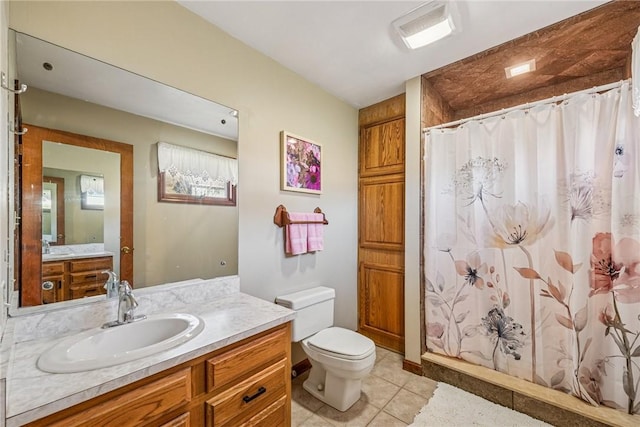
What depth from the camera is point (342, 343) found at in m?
1.81

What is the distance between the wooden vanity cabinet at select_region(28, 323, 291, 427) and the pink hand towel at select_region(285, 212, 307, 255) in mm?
748

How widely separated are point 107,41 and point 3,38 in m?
0.37

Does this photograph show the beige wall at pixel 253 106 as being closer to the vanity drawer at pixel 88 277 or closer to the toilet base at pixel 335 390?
the vanity drawer at pixel 88 277

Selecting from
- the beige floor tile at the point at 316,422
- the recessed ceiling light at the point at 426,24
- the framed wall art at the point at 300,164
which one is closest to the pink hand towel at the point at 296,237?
the framed wall art at the point at 300,164

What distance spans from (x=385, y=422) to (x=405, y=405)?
22 cm

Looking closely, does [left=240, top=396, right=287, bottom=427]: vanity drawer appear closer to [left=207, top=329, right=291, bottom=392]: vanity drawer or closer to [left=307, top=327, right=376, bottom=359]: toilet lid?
[left=207, top=329, right=291, bottom=392]: vanity drawer

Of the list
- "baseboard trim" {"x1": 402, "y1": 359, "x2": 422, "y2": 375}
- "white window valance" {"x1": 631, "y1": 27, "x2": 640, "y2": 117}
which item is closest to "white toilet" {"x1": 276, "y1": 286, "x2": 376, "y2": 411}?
"baseboard trim" {"x1": 402, "y1": 359, "x2": 422, "y2": 375}

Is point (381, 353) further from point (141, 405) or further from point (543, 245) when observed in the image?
point (141, 405)

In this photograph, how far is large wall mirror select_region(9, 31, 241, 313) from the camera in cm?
112

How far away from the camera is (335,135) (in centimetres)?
256

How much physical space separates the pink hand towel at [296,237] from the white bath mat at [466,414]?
4.37ft

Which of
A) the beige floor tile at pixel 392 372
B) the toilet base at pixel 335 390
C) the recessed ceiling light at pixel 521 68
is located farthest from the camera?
the beige floor tile at pixel 392 372

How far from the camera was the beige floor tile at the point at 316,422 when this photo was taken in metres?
1.64

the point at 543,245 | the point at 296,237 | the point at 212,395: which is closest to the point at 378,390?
the point at 296,237
